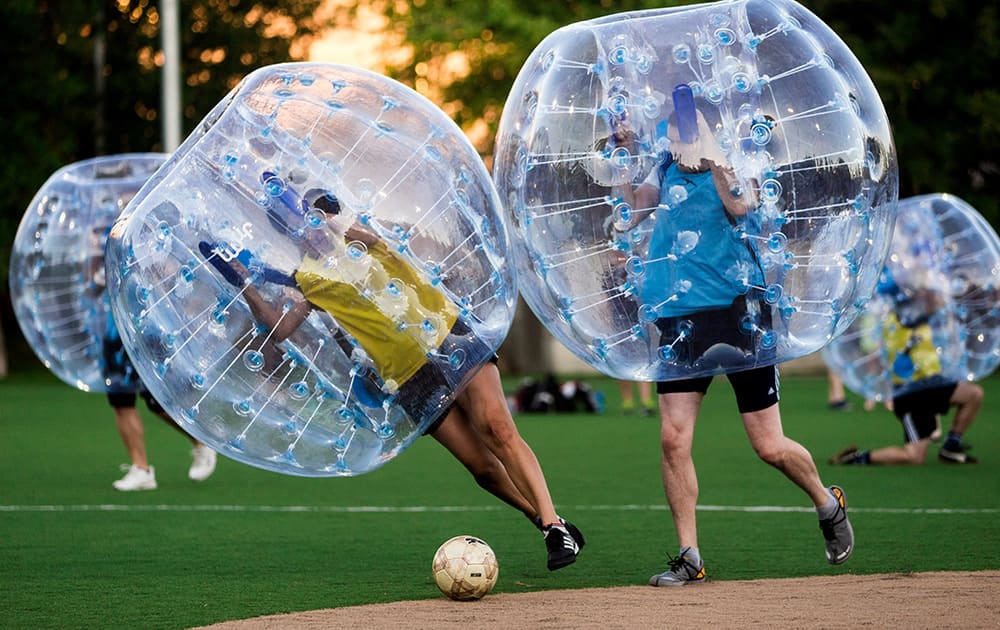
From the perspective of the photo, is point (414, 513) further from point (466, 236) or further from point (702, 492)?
point (466, 236)

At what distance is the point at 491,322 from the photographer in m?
6.49

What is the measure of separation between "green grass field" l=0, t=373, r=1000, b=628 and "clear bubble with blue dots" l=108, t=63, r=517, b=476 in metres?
0.97

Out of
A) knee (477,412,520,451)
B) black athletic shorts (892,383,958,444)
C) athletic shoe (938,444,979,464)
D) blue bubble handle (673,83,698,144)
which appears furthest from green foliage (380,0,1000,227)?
blue bubble handle (673,83,698,144)

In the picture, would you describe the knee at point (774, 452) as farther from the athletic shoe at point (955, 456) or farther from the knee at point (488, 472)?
the athletic shoe at point (955, 456)

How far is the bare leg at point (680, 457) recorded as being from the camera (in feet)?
23.4

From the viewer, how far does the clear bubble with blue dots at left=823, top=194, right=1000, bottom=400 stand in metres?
12.5

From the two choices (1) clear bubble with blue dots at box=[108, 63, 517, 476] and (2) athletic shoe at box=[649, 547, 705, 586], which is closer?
(1) clear bubble with blue dots at box=[108, 63, 517, 476]

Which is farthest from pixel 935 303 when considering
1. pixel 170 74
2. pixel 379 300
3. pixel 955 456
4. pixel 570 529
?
pixel 170 74

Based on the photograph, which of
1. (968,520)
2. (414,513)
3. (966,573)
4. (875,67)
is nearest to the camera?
(966,573)

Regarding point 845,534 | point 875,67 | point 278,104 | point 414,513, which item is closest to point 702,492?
point 414,513

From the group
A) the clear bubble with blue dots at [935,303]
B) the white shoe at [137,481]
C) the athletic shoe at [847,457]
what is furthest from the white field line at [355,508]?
the athletic shoe at [847,457]

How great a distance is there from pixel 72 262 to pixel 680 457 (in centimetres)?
665

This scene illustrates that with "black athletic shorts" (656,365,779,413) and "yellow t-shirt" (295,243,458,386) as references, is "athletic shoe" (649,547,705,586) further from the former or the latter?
"yellow t-shirt" (295,243,458,386)

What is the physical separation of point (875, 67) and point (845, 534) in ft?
99.3
